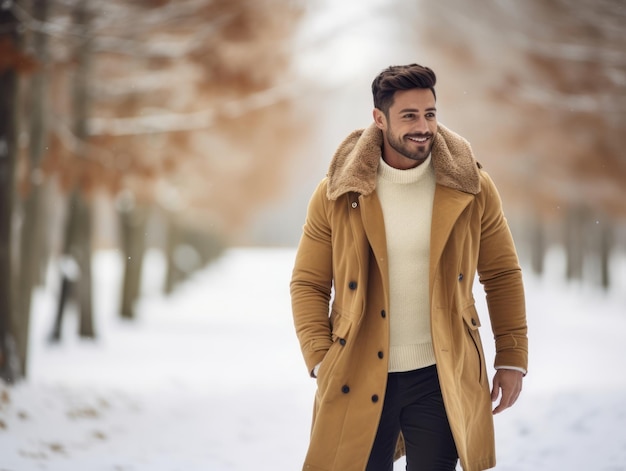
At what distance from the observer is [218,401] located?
902 cm

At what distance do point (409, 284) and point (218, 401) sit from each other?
6.35 meters

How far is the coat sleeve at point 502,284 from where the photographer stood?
3193mm

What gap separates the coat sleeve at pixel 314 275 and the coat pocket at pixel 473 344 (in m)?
0.55

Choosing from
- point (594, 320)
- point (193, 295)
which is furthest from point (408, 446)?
point (193, 295)

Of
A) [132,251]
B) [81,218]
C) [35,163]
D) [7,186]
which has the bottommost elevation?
[132,251]

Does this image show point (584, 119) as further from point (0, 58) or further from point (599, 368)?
point (0, 58)

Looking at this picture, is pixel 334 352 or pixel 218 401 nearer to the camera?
pixel 334 352

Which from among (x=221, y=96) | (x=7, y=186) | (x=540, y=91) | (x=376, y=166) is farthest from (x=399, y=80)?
(x=540, y=91)

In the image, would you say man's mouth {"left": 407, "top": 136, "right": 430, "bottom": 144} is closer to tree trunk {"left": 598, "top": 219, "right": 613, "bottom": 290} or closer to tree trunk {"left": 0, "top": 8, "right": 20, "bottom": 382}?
tree trunk {"left": 0, "top": 8, "right": 20, "bottom": 382}

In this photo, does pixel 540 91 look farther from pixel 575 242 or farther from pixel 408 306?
pixel 575 242

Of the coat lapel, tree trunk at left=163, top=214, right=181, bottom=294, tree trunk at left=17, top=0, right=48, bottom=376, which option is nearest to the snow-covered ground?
tree trunk at left=17, top=0, right=48, bottom=376

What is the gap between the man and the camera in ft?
9.89

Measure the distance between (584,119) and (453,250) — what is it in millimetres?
12534

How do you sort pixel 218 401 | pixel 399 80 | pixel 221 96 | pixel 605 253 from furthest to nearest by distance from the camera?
pixel 605 253
pixel 221 96
pixel 218 401
pixel 399 80
